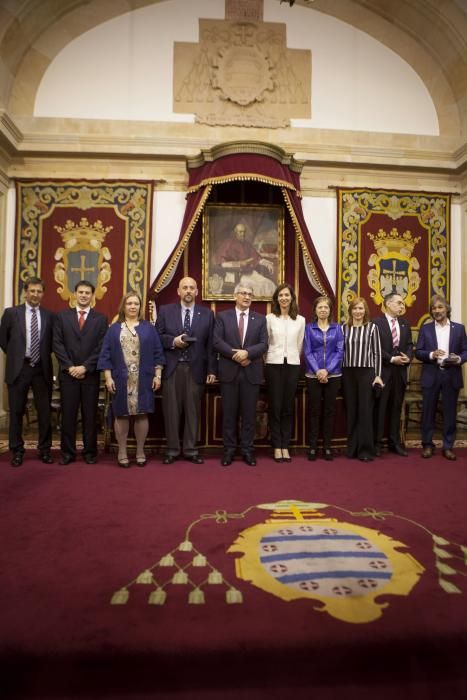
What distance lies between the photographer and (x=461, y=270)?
6809 millimetres

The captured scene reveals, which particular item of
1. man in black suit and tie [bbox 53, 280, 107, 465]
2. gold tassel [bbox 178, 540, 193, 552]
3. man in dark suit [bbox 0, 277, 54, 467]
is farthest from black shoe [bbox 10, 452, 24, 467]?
gold tassel [bbox 178, 540, 193, 552]

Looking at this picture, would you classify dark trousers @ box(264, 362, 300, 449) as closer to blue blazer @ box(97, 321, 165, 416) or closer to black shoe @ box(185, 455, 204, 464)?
black shoe @ box(185, 455, 204, 464)

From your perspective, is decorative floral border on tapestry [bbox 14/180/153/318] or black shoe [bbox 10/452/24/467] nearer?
black shoe [bbox 10/452/24/467]

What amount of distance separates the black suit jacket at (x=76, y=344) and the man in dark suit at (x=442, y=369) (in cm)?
312

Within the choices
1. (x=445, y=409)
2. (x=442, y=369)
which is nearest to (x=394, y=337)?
(x=442, y=369)

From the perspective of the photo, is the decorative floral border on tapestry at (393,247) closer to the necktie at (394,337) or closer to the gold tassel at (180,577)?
the necktie at (394,337)

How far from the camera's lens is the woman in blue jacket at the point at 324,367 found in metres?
4.62

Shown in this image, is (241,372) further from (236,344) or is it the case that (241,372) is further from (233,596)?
(233,596)

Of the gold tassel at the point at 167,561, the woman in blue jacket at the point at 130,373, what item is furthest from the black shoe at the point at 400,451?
the gold tassel at the point at 167,561

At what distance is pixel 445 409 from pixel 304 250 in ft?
7.84

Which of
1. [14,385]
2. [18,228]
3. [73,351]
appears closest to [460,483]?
[73,351]

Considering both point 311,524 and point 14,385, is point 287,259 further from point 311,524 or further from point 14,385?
point 311,524

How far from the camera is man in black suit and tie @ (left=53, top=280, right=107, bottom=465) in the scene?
4367 millimetres

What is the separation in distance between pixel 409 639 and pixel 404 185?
6.27m
